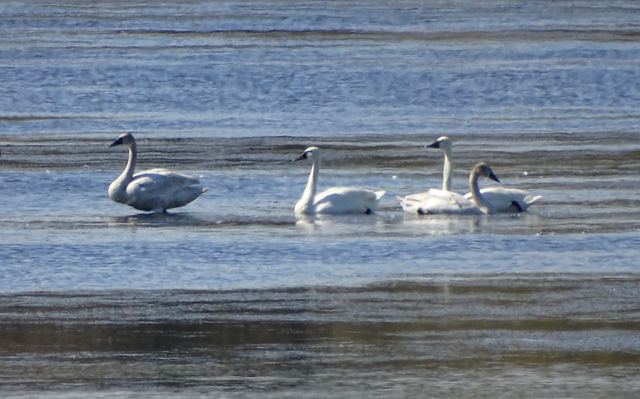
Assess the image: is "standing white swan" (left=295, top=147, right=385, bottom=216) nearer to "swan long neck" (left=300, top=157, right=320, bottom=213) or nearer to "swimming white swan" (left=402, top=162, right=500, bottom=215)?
"swan long neck" (left=300, top=157, right=320, bottom=213)

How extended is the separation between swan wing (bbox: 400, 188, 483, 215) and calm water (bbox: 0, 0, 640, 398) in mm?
160

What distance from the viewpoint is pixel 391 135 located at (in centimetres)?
2119

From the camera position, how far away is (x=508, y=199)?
1477 cm

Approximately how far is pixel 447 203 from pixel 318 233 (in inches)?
64.8

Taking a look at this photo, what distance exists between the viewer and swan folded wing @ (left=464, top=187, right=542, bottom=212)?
48.4 ft

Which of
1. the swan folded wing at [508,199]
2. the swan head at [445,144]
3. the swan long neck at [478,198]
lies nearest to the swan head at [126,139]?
the swan head at [445,144]

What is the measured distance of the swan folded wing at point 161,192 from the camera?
15219 mm

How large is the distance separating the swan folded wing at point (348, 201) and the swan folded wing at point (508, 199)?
1.03 m

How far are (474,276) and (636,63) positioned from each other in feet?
63.8

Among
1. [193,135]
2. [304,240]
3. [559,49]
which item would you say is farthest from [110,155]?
[559,49]

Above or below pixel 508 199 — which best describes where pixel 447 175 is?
above

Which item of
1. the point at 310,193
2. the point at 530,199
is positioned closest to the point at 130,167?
the point at 310,193

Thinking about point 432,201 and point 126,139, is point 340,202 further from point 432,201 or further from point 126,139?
point 126,139

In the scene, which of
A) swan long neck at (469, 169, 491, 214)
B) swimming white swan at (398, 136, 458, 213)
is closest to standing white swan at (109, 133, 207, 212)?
swimming white swan at (398, 136, 458, 213)
